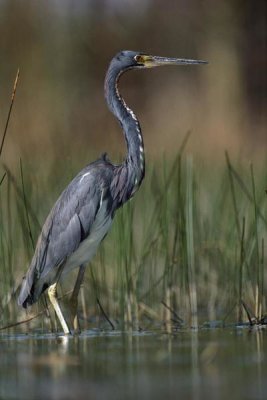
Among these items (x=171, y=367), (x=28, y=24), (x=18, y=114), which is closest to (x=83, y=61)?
(x=28, y=24)

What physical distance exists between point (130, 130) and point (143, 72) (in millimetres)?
16353

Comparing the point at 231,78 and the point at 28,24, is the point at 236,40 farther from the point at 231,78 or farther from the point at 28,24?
the point at 28,24

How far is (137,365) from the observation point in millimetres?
5445

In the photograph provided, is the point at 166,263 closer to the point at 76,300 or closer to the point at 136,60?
the point at 76,300

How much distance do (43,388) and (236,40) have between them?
17.5 meters

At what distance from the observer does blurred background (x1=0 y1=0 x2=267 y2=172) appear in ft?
60.4

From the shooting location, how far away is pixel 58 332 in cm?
712

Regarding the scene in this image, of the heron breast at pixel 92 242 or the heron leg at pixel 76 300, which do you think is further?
the heron breast at pixel 92 242

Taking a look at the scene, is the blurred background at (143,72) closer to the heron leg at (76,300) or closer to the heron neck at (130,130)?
the heron neck at (130,130)

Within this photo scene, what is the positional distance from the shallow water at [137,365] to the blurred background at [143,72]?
9087 mm

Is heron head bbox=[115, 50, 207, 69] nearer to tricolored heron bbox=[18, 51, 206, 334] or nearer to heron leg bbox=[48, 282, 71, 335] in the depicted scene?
tricolored heron bbox=[18, 51, 206, 334]

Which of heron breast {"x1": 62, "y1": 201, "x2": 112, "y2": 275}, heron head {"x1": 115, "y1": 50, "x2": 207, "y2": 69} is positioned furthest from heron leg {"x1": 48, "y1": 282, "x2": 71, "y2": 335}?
heron head {"x1": 115, "y1": 50, "x2": 207, "y2": 69}

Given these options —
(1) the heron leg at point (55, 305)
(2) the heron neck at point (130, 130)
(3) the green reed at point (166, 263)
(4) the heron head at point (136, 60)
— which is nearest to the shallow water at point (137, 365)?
(1) the heron leg at point (55, 305)

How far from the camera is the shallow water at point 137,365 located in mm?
4789
